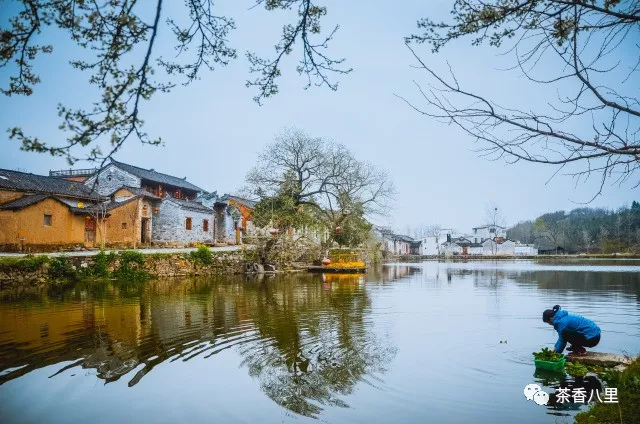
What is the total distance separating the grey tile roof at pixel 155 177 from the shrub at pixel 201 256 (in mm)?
13013

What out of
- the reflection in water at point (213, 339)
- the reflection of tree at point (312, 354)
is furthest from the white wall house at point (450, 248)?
the reflection of tree at point (312, 354)

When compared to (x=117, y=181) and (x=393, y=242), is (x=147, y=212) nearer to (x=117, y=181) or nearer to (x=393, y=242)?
(x=117, y=181)

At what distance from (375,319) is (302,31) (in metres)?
8.55

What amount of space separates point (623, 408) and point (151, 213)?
119 ft

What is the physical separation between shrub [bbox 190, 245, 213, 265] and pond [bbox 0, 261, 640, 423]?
15183 millimetres

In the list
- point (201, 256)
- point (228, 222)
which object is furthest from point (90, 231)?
point (228, 222)

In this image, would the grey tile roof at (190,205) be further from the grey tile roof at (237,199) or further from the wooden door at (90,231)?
the wooden door at (90,231)

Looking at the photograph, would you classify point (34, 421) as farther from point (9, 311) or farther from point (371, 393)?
point (9, 311)

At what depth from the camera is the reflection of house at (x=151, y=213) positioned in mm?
33031

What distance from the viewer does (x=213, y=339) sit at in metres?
8.71

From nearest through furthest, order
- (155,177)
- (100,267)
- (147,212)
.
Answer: (100,267), (147,212), (155,177)

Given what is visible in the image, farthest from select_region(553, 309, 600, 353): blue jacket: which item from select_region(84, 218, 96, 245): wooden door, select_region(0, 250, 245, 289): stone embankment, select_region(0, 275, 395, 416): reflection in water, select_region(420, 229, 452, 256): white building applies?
select_region(420, 229, 452, 256): white building

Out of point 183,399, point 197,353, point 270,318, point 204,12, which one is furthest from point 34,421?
point 270,318

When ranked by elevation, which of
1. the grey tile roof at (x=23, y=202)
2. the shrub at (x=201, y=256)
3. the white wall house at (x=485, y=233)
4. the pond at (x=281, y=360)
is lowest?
the pond at (x=281, y=360)
